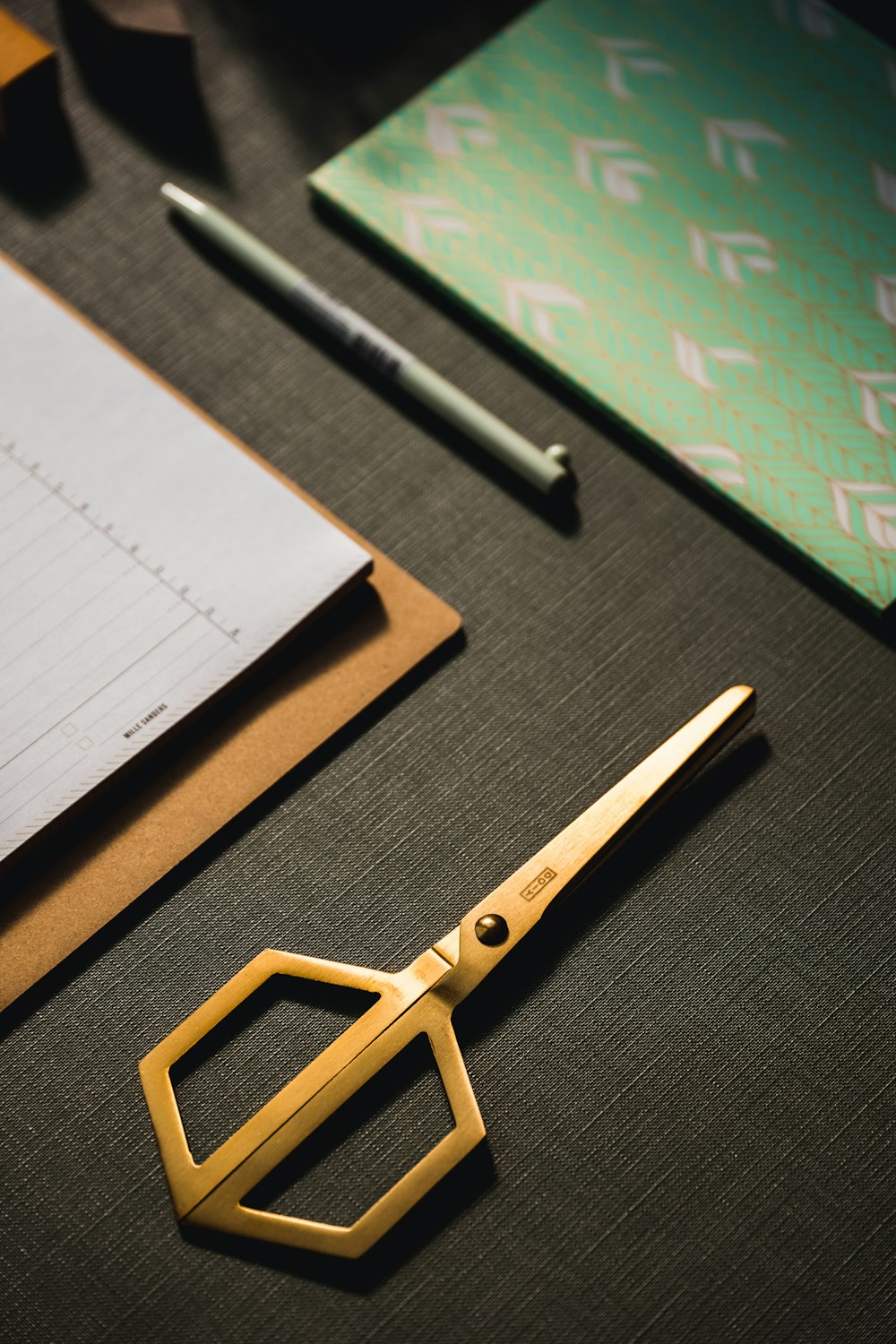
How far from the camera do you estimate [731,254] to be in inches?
25.3

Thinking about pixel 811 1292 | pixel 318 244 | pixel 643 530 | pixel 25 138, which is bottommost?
pixel 811 1292

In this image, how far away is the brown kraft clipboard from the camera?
0.50 meters

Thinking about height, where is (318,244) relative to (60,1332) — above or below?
above

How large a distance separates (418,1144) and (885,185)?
1.83 ft

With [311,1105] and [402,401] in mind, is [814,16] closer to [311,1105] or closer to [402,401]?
[402,401]

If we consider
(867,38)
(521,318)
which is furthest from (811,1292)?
(867,38)

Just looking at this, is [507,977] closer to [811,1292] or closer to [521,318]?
[811,1292]

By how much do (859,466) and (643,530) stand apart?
11cm

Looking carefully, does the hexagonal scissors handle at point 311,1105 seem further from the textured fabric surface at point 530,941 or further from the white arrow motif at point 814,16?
the white arrow motif at point 814,16

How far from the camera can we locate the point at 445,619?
1.86 ft

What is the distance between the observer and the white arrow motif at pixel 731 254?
637 mm

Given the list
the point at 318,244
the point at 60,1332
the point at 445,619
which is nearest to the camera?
the point at 60,1332

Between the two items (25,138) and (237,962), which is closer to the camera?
(237,962)

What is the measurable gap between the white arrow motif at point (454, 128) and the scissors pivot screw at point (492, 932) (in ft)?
1.45
